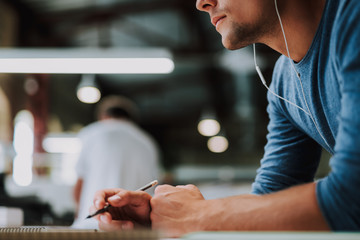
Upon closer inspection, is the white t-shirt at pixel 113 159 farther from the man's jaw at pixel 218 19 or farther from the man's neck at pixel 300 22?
the man's neck at pixel 300 22

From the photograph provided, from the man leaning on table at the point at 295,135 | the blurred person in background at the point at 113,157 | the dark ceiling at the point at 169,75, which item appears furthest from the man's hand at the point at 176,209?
the dark ceiling at the point at 169,75

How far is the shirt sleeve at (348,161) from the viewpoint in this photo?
2.12 ft

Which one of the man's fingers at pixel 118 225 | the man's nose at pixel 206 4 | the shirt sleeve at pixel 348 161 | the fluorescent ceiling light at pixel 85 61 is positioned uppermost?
the fluorescent ceiling light at pixel 85 61

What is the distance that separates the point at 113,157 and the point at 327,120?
1.88 metres

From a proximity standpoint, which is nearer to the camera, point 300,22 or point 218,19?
point 300,22

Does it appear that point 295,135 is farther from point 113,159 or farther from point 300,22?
point 113,159

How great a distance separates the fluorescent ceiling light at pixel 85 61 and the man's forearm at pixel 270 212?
7.11 ft

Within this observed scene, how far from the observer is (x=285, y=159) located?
1143 mm

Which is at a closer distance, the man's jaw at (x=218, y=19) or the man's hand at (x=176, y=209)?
the man's hand at (x=176, y=209)

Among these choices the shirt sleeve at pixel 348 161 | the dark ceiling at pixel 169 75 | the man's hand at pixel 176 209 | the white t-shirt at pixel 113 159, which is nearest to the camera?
the shirt sleeve at pixel 348 161

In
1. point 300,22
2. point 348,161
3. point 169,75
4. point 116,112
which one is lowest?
point 348,161

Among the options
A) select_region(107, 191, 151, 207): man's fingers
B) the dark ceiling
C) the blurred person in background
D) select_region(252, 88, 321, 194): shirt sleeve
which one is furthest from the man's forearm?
the dark ceiling

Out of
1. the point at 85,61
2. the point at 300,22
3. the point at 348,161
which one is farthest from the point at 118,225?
the point at 85,61

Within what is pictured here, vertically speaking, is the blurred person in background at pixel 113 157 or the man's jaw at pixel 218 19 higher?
the man's jaw at pixel 218 19
